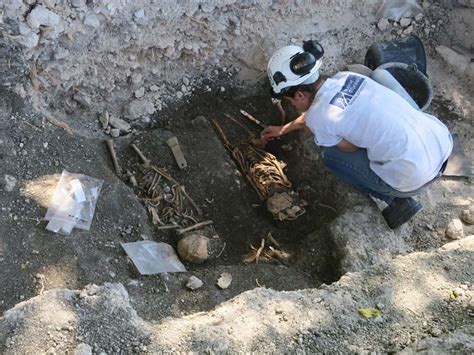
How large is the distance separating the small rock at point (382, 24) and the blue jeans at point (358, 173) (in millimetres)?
1460

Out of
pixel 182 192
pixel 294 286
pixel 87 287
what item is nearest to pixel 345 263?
pixel 294 286

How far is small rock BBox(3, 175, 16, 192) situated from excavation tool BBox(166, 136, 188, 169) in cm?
124

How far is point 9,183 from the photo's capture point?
11.6 ft

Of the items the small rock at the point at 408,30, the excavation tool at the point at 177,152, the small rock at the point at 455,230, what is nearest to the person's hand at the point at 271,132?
the excavation tool at the point at 177,152

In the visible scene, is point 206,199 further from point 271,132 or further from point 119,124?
point 119,124

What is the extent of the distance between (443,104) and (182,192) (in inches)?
94.1

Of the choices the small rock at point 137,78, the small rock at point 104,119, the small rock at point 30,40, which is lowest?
the small rock at point 104,119

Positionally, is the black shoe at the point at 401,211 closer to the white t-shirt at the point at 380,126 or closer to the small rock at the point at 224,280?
the white t-shirt at the point at 380,126

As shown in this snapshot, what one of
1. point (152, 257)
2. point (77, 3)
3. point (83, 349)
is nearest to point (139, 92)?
point (77, 3)

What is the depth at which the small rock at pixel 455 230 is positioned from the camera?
167 inches

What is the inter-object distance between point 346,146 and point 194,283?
1.44 m

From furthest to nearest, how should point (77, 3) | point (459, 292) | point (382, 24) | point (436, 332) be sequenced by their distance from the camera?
1. point (382, 24)
2. point (77, 3)
3. point (459, 292)
4. point (436, 332)

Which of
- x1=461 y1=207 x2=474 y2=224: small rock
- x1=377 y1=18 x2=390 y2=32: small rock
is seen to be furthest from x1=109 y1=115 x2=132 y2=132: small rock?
x1=461 y1=207 x2=474 y2=224: small rock

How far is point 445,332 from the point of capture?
3109mm
